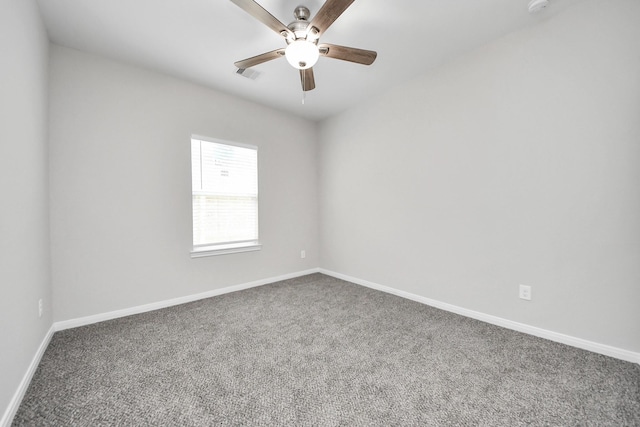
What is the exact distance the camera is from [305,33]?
183 cm

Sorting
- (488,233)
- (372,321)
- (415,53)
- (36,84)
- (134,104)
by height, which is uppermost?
(415,53)

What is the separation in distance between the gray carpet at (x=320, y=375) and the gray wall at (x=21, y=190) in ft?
0.99

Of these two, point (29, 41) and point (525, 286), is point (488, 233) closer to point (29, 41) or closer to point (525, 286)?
point (525, 286)

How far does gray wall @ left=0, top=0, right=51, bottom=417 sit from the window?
1.28m

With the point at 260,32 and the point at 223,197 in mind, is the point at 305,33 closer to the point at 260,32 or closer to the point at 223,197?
the point at 260,32

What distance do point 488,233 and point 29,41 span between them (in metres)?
3.88

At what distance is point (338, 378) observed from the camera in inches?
63.7

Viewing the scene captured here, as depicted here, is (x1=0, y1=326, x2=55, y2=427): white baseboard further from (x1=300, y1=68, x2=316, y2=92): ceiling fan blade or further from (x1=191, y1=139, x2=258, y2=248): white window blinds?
(x1=300, y1=68, x2=316, y2=92): ceiling fan blade

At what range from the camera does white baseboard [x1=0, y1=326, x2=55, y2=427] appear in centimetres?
125

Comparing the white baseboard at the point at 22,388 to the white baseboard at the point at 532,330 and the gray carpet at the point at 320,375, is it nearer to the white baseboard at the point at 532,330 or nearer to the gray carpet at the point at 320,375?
the gray carpet at the point at 320,375

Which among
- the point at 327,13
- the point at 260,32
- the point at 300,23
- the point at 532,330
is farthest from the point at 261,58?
the point at 532,330

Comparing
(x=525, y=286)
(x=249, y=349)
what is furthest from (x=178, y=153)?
(x=525, y=286)

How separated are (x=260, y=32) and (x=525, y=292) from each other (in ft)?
10.5

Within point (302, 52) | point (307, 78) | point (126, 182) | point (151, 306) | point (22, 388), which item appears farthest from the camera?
point (151, 306)
